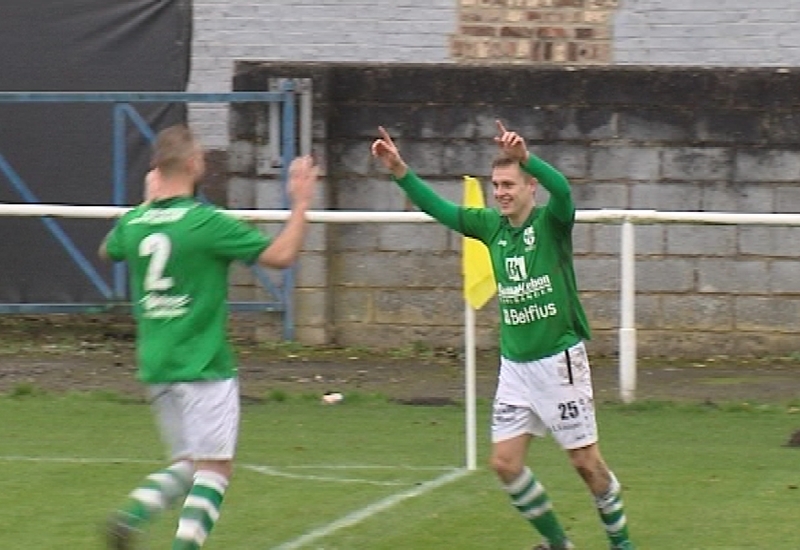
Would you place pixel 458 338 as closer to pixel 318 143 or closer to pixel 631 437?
pixel 318 143

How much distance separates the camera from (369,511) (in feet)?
29.7

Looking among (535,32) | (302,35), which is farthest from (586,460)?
(302,35)

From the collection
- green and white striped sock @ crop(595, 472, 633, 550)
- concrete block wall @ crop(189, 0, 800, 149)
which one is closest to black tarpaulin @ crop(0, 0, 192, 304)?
concrete block wall @ crop(189, 0, 800, 149)

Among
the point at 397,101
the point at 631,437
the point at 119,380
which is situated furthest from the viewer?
the point at 397,101

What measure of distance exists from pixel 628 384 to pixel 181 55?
4.91m

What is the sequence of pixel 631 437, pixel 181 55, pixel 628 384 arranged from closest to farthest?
pixel 631 437 → pixel 628 384 → pixel 181 55

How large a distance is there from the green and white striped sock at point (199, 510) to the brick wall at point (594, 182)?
7142 millimetres

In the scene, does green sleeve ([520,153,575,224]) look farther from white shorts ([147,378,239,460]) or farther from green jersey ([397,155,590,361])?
white shorts ([147,378,239,460])

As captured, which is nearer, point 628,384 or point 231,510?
point 231,510

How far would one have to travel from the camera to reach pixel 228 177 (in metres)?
14.5

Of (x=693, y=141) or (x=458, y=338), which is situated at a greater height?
(x=693, y=141)

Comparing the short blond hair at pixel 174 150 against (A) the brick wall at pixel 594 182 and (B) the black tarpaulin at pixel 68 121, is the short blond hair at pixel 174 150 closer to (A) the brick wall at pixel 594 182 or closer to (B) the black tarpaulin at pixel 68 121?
(A) the brick wall at pixel 594 182

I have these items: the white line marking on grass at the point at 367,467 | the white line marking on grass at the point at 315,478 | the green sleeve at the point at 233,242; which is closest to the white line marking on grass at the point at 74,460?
the white line marking on grass at the point at 315,478

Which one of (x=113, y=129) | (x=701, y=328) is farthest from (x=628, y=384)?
(x=113, y=129)
